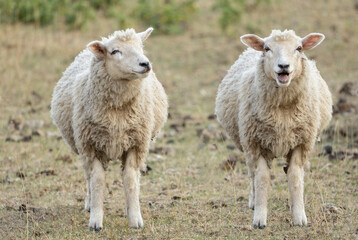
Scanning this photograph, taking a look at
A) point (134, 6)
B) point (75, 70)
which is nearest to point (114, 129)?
point (75, 70)

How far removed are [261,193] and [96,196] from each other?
1.59 m

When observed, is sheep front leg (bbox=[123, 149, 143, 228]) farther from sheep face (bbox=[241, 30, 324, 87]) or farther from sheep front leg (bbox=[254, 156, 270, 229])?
sheep face (bbox=[241, 30, 324, 87])

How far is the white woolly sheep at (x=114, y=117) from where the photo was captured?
5879 millimetres

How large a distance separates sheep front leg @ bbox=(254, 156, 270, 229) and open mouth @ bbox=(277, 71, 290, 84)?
34.9 inches

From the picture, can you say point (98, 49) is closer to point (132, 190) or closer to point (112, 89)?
point (112, 89)

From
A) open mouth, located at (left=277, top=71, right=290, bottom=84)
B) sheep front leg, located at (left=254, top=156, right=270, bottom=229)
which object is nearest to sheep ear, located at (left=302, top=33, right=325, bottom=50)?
open mouth, located at (left=277, top=71, right=290, bottom=84)

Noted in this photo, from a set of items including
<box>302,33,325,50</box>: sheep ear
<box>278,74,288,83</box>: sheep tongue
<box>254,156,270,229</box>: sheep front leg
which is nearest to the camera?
<box>278,74,288,83</box>: sheep tongue

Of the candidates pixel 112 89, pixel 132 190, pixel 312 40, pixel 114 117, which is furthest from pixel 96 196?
pixel 312 40

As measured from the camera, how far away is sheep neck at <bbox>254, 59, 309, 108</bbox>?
5863 millimetres

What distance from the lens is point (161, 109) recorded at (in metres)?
6.77

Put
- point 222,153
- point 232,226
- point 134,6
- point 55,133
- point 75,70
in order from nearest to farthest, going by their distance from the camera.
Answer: point 232,226 < point 75,70 < point 222,153 < point 55,133 < point 134,6

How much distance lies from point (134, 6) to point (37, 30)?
12.7ft

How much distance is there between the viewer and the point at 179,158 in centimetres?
873

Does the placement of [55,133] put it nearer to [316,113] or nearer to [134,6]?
[316,113]
